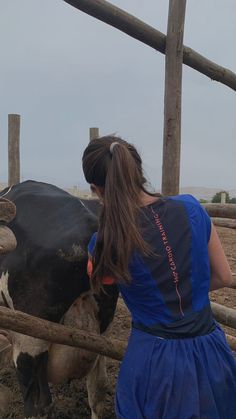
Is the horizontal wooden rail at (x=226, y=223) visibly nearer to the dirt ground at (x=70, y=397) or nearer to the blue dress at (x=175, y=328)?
the dirt ground at (x=70, y=397)

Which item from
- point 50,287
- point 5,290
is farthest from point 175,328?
point 5,290

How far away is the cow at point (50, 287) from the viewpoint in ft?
8.32

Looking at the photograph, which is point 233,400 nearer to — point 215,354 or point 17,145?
point 215,354

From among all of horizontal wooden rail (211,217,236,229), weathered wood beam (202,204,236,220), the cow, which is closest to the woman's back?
the cow

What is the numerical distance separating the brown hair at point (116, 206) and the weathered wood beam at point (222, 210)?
4.60 feet

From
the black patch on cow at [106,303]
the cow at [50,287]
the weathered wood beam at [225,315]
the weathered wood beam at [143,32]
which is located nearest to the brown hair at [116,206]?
the cow at [50,287]

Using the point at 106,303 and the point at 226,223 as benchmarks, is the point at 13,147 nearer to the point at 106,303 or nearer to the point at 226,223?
the point at 226,223

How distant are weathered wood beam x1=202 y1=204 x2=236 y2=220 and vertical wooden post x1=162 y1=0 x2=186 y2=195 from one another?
25cm

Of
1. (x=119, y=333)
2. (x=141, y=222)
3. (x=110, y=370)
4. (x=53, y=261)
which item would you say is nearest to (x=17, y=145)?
(x=119, y=333)

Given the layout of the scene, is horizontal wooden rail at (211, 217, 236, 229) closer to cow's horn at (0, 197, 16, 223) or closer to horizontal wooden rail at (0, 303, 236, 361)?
horizontal wooden rail at (0, 303, 236, 361)

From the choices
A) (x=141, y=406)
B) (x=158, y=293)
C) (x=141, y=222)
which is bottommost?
(x=141, y=406)

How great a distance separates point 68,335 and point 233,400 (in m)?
0.86

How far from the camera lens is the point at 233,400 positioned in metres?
1.84

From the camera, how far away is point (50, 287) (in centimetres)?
256
